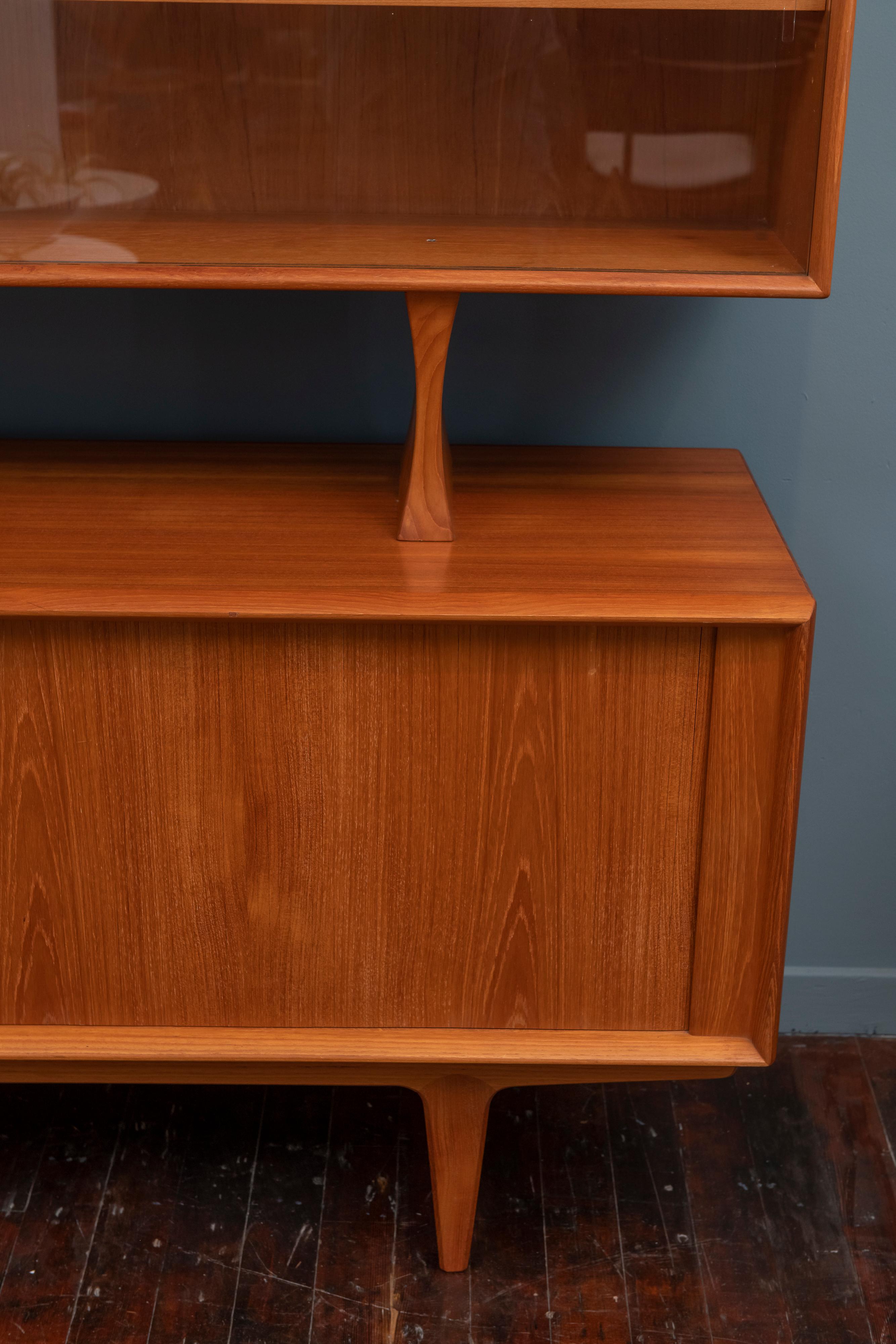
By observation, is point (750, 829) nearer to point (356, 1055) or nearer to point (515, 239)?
point (356, 1055)

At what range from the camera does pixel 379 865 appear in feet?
4.31

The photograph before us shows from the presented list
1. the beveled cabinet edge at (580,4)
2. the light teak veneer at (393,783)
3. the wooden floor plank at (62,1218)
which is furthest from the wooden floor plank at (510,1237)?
the beveled cabinet edge at (580,4)

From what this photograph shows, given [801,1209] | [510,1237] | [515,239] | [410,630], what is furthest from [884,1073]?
[515,239]

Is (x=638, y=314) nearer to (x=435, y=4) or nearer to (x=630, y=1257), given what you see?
(x=435, y=4)

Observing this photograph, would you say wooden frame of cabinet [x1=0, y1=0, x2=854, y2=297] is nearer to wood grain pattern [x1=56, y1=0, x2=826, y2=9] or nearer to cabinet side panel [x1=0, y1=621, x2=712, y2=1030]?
wood grain pattern [x1=56, y1=0, x2=826, y2=9]

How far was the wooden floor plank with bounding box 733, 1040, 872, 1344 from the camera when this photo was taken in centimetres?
150

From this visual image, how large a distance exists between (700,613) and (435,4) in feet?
2.04

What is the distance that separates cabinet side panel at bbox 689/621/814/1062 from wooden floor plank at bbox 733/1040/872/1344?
38 cm

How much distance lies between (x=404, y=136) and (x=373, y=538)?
397 mm

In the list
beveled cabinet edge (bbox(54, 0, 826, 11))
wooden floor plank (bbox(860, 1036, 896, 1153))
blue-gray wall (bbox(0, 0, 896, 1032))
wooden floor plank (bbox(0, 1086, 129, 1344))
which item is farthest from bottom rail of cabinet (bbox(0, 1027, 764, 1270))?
beveled cabinet edge (bbox(54, 0, 826, 11))

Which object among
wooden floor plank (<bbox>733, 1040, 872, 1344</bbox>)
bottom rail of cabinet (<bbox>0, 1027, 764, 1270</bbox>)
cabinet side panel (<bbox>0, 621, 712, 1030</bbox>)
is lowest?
wooden floor plank (<bbox>733, 1040, 872, 1344</bbox>)

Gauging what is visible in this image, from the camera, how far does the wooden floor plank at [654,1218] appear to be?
150 cm

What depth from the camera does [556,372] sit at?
161 centimetres

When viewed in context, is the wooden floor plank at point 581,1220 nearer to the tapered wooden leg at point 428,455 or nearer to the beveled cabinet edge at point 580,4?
the tapered wooden leg at point 428,455
